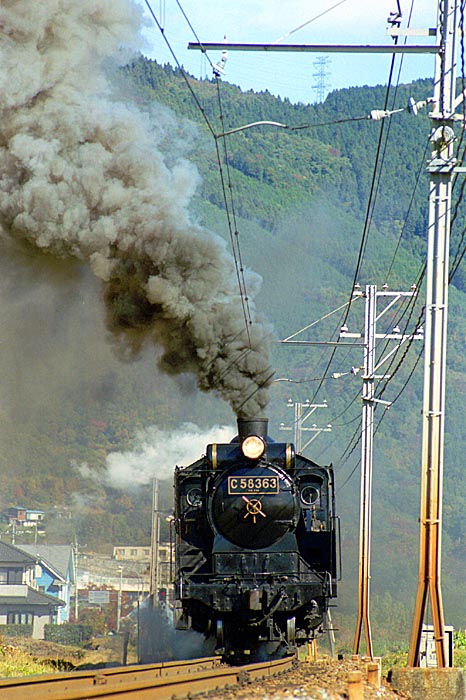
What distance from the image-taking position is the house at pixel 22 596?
164 feet

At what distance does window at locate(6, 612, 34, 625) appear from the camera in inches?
1963

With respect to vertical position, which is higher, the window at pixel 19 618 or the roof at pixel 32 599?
the roof at pixel 32 599

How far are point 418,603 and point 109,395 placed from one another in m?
37.3

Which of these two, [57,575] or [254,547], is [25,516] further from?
[254,547]

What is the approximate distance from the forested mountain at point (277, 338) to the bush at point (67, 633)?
29.0 ft

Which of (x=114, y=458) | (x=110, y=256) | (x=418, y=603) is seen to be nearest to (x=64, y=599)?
(x=114, y=458)

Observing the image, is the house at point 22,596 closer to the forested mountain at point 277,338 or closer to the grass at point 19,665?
the forested mountain at point 277,338

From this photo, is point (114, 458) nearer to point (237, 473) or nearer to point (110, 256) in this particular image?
point (110, 256)

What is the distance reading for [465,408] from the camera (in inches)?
4291

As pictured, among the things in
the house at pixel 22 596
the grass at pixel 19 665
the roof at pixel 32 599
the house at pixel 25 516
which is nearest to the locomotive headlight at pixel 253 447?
the grass at pixel 19 665

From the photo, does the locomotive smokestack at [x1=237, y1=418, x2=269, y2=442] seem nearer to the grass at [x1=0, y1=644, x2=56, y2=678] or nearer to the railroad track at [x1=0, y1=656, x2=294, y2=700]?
the railroad track at [x1=0, y1=656, x2=294, y2=700]

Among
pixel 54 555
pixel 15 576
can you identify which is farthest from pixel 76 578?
pixel 15 576

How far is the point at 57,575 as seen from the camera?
5681 cm

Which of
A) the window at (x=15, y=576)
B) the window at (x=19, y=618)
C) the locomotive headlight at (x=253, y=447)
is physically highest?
the locomotive headlight at (x=253, y=447)
